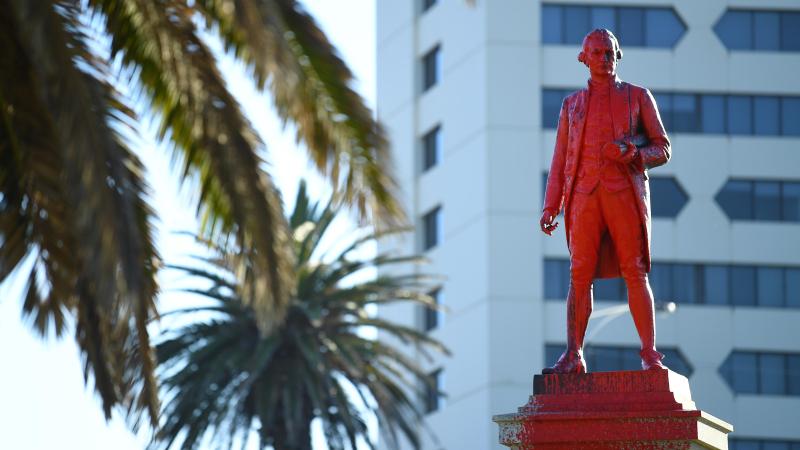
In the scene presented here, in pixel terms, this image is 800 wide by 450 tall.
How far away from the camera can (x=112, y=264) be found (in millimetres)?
10352

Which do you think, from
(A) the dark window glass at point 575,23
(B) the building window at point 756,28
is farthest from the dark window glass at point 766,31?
(A) the dark window glass at point 575,23

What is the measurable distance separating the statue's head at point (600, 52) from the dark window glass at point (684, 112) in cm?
5308

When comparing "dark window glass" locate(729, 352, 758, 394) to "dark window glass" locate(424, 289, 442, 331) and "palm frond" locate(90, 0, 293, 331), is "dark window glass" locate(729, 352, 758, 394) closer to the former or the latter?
"dark window glass" locate(424, 289, 442, 331)

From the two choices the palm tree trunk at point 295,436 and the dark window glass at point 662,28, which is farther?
the dark window glass at point 662,28

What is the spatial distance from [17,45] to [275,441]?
2549cm

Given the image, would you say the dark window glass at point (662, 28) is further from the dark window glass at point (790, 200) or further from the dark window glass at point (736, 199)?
the dark window glass at point (790, 200)

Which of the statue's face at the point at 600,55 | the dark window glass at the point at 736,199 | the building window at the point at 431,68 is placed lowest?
the statue's face at the point at 600,55

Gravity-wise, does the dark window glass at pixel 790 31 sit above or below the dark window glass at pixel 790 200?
above

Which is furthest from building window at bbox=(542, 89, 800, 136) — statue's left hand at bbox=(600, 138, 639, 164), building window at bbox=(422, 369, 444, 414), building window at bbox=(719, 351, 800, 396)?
statue's left hand at bbox=(600, 138, 639, 164)

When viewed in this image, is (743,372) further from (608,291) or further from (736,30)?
(736,30)

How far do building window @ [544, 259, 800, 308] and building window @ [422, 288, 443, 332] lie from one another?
4009 mm

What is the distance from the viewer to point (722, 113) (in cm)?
6750

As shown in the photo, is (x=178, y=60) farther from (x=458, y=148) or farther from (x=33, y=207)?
(x=458, y=148)

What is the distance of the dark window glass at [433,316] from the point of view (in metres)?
67.9
